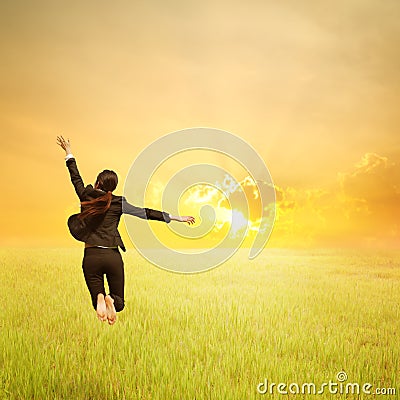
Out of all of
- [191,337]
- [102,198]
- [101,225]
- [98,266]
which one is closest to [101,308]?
[98,266]

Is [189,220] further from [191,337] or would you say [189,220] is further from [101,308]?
[191,337]

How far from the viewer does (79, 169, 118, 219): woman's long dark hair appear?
4.69 meters

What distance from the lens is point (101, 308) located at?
480cm

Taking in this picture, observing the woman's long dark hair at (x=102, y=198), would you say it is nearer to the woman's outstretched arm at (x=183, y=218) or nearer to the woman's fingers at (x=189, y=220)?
the woman's outstretched arm at (x=183, y=218)

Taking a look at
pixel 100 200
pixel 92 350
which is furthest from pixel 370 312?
pixel 100 200

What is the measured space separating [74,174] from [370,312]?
19.1 ft

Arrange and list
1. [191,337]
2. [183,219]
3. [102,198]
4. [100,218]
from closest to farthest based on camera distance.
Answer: [102,198]
[100,218]
[183,219]
[191,337]

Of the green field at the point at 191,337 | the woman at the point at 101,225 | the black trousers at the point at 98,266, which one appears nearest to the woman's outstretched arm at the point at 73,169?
the woman at the point at 101,225

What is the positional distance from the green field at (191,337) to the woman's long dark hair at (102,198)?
1.77 m

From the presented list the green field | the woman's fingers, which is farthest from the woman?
the green field

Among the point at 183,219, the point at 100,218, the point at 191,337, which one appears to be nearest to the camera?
the point at 100,218

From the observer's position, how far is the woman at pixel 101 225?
4727 millimetres

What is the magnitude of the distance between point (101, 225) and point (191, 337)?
6.96 ft

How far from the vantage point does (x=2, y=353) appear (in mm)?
5234
